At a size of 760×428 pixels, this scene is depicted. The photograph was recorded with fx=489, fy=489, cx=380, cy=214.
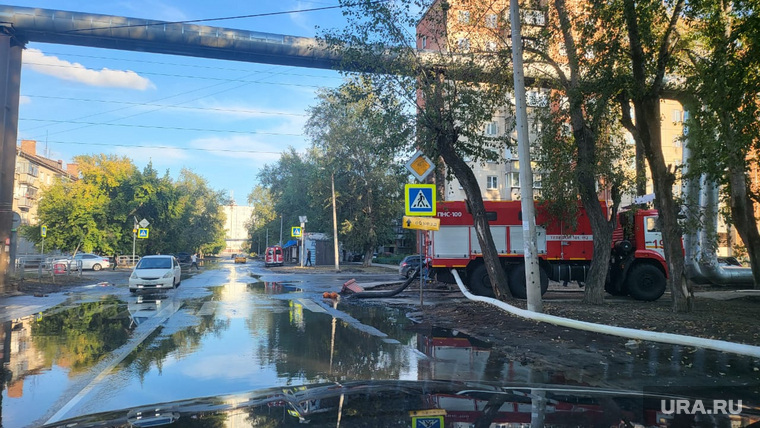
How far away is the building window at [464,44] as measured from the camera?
1414 centimetres

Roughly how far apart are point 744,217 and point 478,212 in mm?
9672

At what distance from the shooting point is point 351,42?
44.7 feet

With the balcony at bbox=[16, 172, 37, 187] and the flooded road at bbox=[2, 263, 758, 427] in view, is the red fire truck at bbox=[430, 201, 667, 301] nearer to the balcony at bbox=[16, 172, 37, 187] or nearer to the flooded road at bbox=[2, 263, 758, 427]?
the flooded road at bbox=[2, 263, 758, 427]

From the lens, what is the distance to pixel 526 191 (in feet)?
34.4

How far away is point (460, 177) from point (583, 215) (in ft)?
18.0

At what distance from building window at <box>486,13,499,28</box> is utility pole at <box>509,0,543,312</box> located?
359 centimetres

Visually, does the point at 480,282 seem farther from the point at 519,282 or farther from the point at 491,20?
the point at 491,20

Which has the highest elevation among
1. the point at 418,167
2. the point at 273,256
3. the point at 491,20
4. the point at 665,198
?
the point at 491,20

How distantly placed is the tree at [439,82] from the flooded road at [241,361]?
486cm

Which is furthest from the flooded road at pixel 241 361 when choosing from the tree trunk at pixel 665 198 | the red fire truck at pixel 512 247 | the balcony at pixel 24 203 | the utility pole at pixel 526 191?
the balcony at pixel 24 203

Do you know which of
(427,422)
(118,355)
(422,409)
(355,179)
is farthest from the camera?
(355,179)

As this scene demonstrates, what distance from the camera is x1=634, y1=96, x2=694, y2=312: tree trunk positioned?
38.1 feet

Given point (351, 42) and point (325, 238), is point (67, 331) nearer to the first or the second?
point (351, 42)

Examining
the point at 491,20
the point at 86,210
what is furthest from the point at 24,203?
the point at 491,20
